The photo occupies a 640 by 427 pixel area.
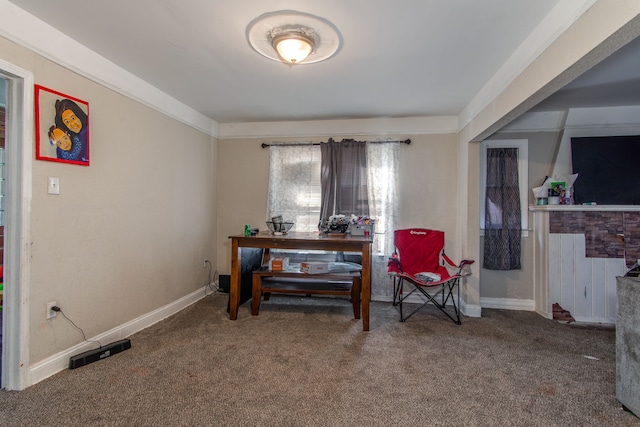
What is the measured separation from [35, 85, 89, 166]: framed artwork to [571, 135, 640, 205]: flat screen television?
465 centimetres

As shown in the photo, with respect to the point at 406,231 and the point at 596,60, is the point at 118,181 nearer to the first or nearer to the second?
the point at 406,231

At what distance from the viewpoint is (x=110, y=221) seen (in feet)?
8.09

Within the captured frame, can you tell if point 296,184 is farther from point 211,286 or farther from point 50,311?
point 50,311

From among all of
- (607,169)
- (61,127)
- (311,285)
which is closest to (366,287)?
(311,285)

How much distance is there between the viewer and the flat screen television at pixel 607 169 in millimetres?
3158

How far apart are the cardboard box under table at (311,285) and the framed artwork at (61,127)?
181cm

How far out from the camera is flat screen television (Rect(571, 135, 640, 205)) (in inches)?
124

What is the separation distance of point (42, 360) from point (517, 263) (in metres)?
4.40

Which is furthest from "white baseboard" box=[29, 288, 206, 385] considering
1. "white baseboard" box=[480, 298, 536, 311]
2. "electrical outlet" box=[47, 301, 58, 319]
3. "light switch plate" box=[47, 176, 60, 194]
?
"white baseboard" box=[480, 298, 536, 311]

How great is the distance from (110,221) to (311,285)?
74.3 inches

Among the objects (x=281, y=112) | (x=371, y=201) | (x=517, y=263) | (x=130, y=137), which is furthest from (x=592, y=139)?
(x=130, y=137)

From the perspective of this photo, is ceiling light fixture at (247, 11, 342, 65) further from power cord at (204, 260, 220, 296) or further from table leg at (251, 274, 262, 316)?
power cord at (204, 260, 220, 296)

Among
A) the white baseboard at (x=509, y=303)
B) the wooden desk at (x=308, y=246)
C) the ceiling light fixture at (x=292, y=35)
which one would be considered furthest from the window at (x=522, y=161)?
the ceiling light fixture at (x=292, y=35)

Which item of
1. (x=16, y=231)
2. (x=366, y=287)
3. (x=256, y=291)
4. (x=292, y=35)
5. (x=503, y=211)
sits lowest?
(x=256, y=291)
